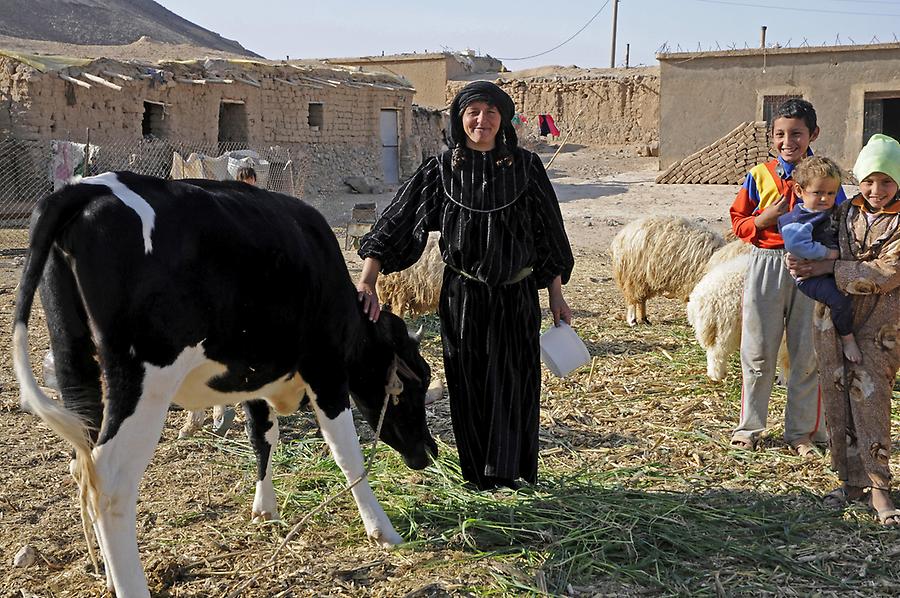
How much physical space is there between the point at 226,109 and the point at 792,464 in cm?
1620

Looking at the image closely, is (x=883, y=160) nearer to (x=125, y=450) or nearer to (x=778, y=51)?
(x=125, y=450)

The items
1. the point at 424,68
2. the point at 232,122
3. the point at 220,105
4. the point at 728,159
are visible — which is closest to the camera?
the point at 220,105

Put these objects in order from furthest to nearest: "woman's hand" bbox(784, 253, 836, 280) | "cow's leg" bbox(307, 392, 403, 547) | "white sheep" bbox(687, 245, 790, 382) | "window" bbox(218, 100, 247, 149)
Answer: "window" bbox(218, 100, 247, 149) < "white sheep" bbox(687, 245, 790, 382) < "woman's hand" bbox(784, 253, 836, 280) < "cow's leg" bbox(307, 392, 403, 547)

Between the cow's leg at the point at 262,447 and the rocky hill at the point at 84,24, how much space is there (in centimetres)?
4650

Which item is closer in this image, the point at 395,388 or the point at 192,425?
the point at 395,388

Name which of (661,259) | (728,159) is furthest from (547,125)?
(661,259)

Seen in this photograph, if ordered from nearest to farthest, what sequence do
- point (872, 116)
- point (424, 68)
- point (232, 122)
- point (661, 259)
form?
point (661, 259) → point (232, 122) → point (872, 116) → point (424, 68)

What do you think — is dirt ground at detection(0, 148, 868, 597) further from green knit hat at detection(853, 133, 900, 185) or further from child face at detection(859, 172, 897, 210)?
green knit hat at detection(853, 133, 900, 185)

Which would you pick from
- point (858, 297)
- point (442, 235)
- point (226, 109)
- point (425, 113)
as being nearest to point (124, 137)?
point (226, 109)

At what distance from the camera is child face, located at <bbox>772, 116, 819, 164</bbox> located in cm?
445

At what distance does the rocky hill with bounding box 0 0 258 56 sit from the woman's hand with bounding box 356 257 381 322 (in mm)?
46411

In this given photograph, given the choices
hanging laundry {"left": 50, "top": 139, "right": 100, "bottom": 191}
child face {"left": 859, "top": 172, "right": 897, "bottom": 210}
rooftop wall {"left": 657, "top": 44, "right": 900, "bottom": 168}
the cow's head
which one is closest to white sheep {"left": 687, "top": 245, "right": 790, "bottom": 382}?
child face {"left": 859, "top": 172, "right": 897, "bottom": 210}

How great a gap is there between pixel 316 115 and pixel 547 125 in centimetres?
937

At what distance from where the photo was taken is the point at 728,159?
60.3 feet
